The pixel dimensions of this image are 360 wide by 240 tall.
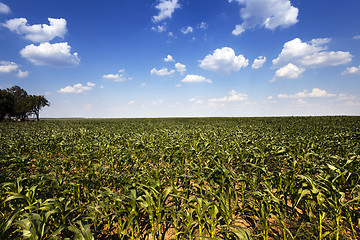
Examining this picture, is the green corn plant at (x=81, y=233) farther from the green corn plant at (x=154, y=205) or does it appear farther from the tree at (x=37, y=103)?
the tree at (x=37, y=103)

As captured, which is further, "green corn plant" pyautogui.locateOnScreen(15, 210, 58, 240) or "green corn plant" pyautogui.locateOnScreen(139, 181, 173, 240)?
"green corn plant" pyautogui.locateOnScreen(139, 181, 173, 240)

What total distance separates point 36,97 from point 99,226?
91.3 metres

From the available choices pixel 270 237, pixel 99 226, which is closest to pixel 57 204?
pixel 99 226

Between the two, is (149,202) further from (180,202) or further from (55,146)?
(55,146)

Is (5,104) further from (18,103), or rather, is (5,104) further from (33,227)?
(33,227)

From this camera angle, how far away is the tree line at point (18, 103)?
1989 inches

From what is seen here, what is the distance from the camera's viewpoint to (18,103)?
55.1 m

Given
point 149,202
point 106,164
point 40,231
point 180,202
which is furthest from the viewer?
point 106,164

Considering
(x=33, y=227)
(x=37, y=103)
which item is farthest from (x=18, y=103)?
(x=33, y=227)

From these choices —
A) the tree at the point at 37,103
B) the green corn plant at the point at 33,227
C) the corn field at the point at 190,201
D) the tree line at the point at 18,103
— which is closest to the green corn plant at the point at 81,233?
the corn field at the point at 190,201

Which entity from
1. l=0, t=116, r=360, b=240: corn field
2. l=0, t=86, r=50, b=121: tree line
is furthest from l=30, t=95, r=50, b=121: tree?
l=0, t=116, r=360, b=240: corn field

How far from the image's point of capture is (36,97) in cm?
6819

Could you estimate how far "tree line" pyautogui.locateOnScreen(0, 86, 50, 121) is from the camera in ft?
166

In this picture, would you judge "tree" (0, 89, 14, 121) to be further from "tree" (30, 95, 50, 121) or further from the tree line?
"tree" (30, 95, 50, 121)
